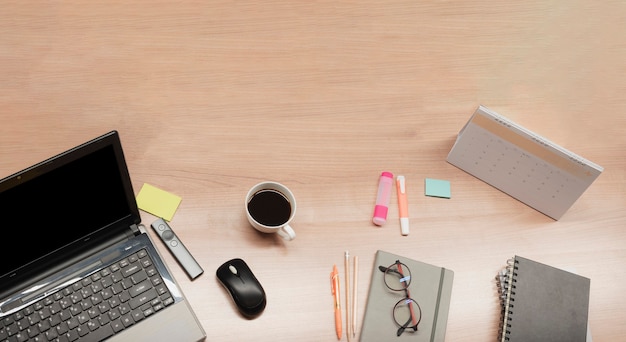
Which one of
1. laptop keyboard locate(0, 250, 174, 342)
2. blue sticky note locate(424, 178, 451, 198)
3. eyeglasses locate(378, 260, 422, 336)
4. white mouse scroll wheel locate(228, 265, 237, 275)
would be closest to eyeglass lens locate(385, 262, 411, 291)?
eyeglasses locate(378, 260, 422, 336)

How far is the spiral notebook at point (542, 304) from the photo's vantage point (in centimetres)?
92

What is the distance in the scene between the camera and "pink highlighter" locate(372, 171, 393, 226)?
1.02 m

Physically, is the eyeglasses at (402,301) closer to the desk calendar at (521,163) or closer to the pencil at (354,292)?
the pencil at (354,292)

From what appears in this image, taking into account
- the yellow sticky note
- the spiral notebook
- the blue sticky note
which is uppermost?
the yellow sticky note

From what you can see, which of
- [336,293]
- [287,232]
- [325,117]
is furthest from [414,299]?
[325,117]

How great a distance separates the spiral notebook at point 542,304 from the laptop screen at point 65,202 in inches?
26.4

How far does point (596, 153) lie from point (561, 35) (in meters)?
0.31

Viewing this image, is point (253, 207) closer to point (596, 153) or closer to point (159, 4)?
point (159, 4)

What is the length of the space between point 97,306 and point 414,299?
54 cm

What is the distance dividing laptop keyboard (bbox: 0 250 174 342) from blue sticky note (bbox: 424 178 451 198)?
1.71 ft

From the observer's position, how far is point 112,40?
1.14m

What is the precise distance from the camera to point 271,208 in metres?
0.98

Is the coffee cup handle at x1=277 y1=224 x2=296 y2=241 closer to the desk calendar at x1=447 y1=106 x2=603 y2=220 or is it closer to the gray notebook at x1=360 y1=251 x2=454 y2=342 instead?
the gray notebook at x1=360 y1=251 x2=454 y2=342

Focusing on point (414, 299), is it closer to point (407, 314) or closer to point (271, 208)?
point (407, 314)
